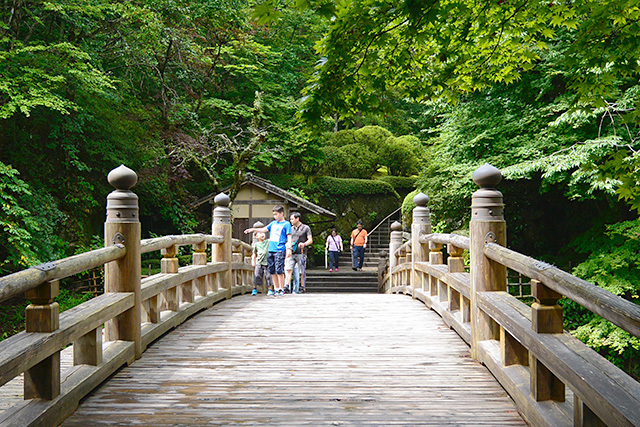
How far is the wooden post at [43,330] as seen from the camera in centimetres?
283

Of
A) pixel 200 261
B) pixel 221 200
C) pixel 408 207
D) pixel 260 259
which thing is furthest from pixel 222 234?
pixel 408 207

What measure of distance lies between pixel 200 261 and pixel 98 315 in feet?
9.81

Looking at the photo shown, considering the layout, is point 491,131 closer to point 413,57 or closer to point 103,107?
point 413,57

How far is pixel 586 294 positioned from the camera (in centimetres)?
240

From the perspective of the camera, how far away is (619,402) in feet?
6.75

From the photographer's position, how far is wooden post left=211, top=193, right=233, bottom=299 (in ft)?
24.8

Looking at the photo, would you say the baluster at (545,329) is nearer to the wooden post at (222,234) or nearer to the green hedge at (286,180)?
the wooden post at (222,234)

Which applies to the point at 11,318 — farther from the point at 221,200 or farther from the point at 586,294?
the point at 586,294

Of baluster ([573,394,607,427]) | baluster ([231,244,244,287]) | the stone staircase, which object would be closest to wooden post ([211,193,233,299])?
baluster ([231,244,244,287])

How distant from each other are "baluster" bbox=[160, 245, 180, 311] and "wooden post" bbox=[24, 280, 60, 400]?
236 cm

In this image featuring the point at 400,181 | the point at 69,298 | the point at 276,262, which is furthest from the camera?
the point at 400,181

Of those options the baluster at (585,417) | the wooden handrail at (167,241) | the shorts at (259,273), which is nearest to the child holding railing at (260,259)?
the shorts at (259,273)

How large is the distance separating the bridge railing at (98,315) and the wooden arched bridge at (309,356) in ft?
0.03

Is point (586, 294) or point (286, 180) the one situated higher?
point (286, 180)
